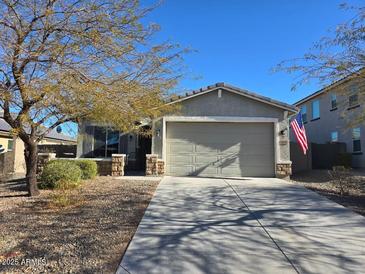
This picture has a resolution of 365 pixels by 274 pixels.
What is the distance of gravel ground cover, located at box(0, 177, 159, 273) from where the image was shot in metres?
4.36

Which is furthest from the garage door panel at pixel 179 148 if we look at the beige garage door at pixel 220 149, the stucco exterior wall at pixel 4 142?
the stucco exterior wall at pixel 4 142

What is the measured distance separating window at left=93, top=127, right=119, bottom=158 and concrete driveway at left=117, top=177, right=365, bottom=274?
7.29 metres

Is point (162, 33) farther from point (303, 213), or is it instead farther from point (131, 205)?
point (303, 213)

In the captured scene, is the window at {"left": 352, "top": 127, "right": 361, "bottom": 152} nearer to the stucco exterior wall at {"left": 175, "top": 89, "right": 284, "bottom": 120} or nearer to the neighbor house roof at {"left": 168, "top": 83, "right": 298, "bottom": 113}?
the neighbor house roof at {"left": 168, "top": 83, "right": 298, "bottom": 113}

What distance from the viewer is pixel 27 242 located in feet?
17.0

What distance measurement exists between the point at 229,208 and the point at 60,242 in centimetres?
406

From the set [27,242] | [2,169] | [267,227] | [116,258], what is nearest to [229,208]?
[267,227]

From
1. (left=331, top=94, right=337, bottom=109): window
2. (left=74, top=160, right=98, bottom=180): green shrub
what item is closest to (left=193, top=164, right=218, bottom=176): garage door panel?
(left=74, top=160, right=98, bottom=180): green shrub

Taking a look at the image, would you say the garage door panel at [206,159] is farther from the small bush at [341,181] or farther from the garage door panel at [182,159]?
the small bush at [341,181]

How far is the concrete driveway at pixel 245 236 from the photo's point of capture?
441 cm

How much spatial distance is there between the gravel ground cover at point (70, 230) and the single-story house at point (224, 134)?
4364mm

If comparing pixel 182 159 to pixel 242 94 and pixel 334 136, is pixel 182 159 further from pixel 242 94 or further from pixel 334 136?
pixel 334 136

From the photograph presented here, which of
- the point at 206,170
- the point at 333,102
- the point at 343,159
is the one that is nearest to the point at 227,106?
the point at 206,170

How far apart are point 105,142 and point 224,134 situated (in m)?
6.22
